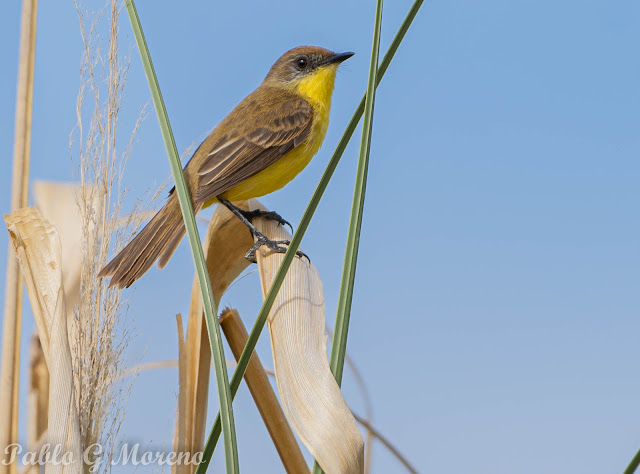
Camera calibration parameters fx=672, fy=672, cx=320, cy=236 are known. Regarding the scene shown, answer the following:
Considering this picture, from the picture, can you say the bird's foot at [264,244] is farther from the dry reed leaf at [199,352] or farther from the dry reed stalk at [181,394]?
the dry reed stalk at [181,394]

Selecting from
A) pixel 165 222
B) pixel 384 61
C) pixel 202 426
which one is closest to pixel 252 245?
pixel 165 222

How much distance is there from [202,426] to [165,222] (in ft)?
3.13

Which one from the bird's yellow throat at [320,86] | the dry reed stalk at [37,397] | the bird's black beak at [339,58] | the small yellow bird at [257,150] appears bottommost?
the dry reed stalk at [37,397]

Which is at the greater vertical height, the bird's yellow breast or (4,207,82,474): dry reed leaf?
the bird's yellow breast

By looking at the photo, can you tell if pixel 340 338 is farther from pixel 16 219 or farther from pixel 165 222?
pixel 165 222

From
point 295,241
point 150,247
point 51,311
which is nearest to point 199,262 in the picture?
point 295,241

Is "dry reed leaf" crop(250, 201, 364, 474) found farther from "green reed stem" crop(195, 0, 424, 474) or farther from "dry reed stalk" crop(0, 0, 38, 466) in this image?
"dry reed stalk" crop(0, 0, 38, 466)

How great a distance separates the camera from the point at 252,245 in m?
2.51

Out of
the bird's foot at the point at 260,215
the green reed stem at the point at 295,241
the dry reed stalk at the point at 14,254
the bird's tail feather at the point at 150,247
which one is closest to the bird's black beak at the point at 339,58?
the bird's foot at the point at 260,215

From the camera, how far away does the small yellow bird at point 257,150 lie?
2617mm

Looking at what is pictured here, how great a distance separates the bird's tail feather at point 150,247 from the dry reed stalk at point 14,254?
1.21ft

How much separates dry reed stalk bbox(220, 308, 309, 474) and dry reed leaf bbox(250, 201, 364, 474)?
29 cm

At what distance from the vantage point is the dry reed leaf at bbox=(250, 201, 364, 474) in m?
1.39

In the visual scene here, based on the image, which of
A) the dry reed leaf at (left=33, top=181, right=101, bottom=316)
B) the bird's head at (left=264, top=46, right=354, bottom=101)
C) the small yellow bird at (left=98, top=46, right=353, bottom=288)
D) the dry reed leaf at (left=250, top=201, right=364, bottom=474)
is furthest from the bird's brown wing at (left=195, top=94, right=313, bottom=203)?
the dry reed leaf at (left=250, top=201, right=364, bottom=474)
